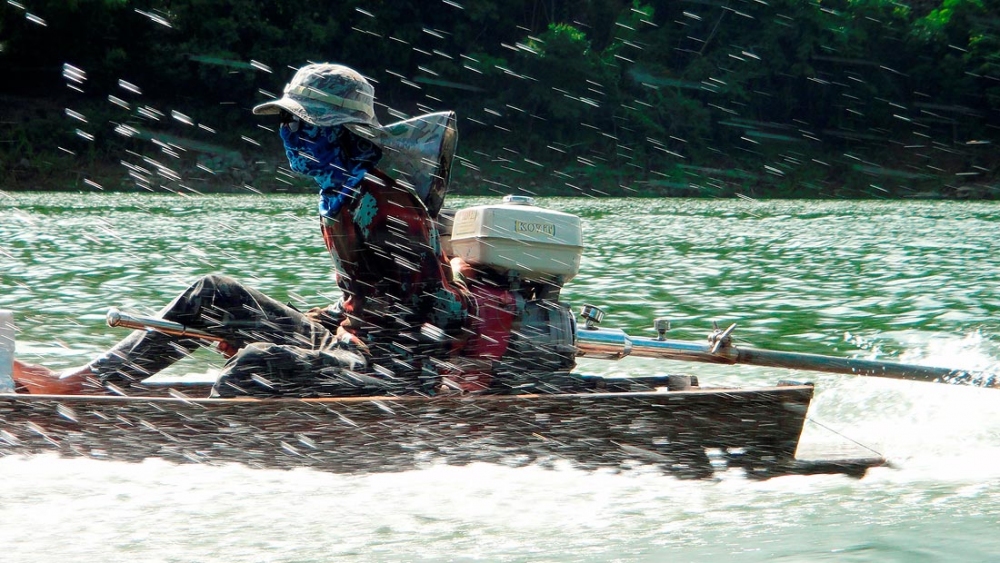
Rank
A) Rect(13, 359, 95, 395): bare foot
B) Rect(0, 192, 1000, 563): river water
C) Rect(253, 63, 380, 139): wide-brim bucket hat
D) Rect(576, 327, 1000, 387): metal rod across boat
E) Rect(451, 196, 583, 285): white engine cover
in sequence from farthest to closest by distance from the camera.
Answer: Rect(576, 327, 1000, 387): metal rod across boat → Rect(13, 359, 95, 395): bare foot → Rect(451, 196, 583, 285): white engine cover → Rect(0, 192, 1000, 563): river water → Rect(253, 63, 380, 139): wide-brim bucket hat

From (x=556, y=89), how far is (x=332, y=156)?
139 feet

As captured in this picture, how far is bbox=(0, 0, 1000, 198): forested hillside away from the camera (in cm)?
3628

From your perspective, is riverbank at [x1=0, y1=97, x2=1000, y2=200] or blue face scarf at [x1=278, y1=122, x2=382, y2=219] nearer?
blue face scarf at [x1=278, y1=122, x2=382, y2=219]

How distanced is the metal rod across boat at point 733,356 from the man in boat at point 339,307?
0.75 meters

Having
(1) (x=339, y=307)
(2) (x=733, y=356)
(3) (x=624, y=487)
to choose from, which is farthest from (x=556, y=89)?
(1) (x=339, y=307)

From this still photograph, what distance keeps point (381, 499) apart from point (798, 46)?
47925 millimetres

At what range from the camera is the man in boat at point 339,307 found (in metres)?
3.80

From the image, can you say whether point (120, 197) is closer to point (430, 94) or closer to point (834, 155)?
point (430, 94)

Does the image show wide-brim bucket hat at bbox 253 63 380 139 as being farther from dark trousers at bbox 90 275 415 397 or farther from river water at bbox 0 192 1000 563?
river water at bbox 0 192 1000 563

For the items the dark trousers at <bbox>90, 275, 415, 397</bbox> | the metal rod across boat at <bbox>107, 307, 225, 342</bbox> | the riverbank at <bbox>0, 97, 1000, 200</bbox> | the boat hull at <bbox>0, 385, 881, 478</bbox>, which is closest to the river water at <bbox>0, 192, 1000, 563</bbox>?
the boat hull at <bbox>0, 385, 881, 478</bbox>

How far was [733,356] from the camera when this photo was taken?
4934 millimetres

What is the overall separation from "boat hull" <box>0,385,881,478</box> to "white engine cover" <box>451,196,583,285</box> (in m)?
0.48

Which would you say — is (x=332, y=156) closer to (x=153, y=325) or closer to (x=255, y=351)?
(x=255, y=351)

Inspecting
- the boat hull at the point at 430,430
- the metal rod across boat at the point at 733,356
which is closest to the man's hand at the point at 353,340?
the boat hull at the point at 430,430
